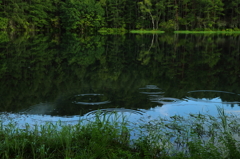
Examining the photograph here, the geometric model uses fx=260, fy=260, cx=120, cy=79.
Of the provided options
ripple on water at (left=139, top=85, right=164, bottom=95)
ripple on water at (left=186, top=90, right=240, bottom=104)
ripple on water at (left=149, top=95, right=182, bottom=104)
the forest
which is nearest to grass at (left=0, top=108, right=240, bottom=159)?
ripple on water at (left=149, top=95, right=182, bottom=104)

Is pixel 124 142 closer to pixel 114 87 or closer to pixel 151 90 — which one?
pixel 151 90

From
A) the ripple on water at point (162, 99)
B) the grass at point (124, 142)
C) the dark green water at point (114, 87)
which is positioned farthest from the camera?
the ripple on water at point (162, 99)

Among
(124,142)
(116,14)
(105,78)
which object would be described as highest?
(116,14)

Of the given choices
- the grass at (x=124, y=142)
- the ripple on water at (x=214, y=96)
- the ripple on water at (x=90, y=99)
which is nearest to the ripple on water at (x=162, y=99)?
the ripple on water at (x=214, y=96)

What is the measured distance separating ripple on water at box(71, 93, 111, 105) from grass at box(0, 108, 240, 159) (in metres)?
2.21

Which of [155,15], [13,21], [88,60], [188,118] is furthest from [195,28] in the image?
[188,118]

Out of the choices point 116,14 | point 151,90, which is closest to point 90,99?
point 151,90

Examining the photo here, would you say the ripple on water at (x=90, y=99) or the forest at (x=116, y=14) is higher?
the forest at (x=116, y=14)

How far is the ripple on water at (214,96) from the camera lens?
8066 mm

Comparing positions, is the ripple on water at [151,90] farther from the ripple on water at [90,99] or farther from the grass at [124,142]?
the grass at [124,142]

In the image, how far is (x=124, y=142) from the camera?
4.87 m

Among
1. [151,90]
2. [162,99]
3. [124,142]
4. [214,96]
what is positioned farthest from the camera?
[151,90]

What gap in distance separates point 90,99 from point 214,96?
4107 mm

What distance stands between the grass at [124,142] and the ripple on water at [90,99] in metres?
2.21
